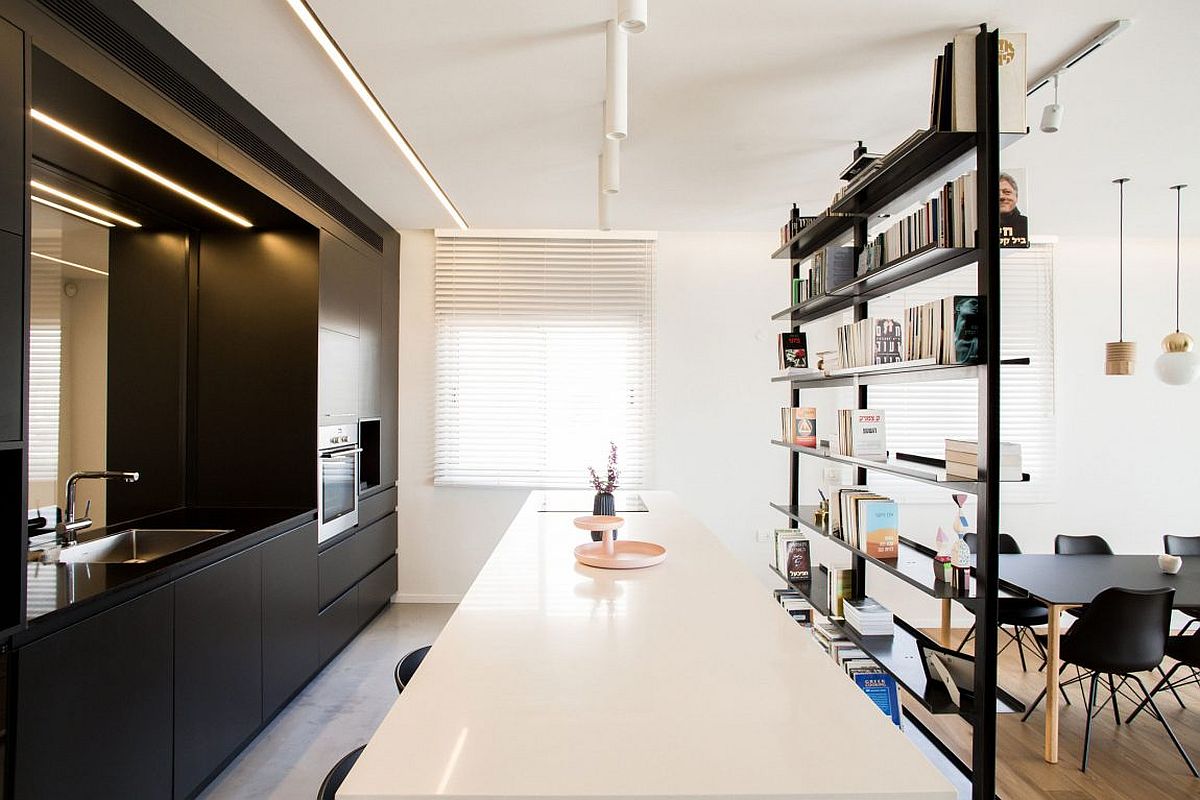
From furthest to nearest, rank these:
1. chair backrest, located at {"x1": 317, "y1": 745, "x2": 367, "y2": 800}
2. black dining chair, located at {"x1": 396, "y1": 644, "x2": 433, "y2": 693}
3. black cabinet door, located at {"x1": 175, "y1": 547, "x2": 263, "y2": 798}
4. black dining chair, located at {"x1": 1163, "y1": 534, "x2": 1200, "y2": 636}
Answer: black dining chair, located at {"x1": 1163, "y1": 534, "x2": 1200, "y2": 636}, black cabinet door, located at {"x1": 175, "y1": 547, "x2": 263, "y2": 798}, black dining chair, located at {"x1": 396, "y1": 644, "x2": 433, "y2": 693}, chair backrest, located at {"x1": 317, "y1": 745, "x2": 367, "y2": 800}

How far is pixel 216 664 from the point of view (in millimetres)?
2402

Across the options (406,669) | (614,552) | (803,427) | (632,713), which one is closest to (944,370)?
(803,427)

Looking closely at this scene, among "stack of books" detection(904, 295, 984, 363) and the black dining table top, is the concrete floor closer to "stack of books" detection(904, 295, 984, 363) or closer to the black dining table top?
"stack of books" detection(904, 295, 984, 363)

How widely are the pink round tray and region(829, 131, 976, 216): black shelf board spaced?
1.61 metres

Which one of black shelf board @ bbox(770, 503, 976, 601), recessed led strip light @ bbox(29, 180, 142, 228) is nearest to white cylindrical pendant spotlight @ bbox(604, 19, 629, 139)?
black shelf board @ bbox(770, 503, 976, 601)

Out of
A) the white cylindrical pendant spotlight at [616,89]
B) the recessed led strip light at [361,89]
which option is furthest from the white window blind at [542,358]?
the white cylindrical pendant spotlight at [616,89]

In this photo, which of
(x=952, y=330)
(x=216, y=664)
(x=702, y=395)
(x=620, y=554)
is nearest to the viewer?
(x=952, y=330)

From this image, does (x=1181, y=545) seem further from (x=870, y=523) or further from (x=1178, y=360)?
(x=870, y=523)

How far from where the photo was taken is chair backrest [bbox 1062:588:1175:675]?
266 centimetres

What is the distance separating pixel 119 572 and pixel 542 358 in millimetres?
3054

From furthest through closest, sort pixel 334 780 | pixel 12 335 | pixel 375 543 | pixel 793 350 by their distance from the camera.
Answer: pixel 375 543 < pixel 793 350 < pixel 12 335 < pixel 334 780

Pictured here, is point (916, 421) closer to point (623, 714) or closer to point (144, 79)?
point (623, 714)

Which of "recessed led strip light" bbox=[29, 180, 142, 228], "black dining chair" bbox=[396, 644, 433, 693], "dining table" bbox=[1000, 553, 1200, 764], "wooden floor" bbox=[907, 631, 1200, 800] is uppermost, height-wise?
"recessed led strip light" bbox=[29, 180, 142, 228]

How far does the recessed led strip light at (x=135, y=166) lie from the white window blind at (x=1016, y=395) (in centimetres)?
425
